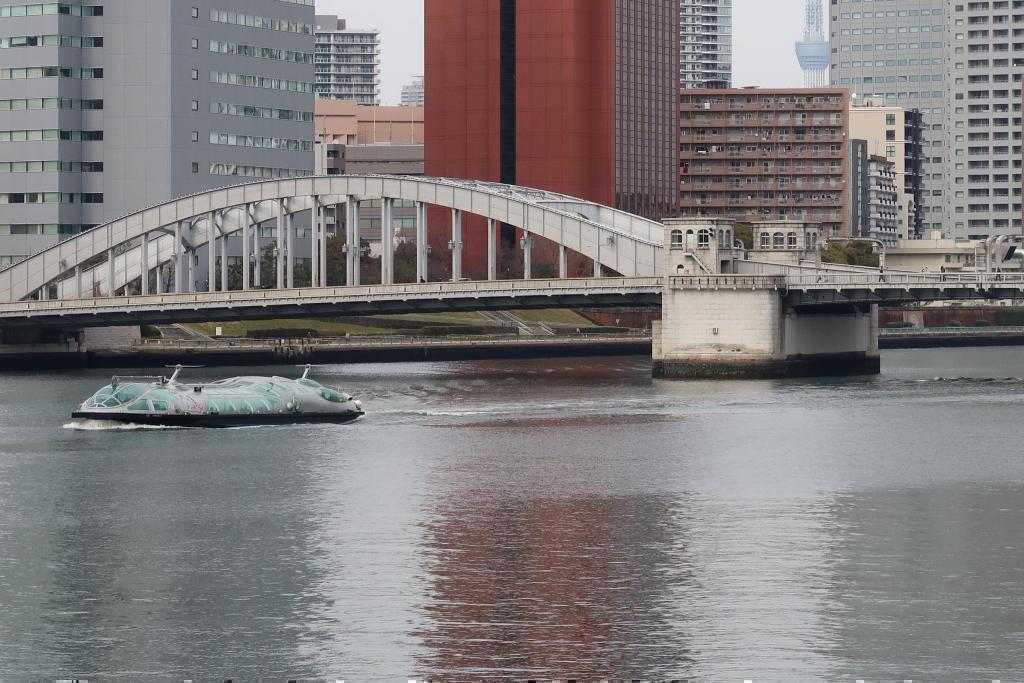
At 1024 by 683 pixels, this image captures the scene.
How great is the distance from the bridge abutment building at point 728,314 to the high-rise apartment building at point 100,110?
229 feet

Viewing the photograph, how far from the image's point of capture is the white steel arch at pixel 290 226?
130500 millimetres

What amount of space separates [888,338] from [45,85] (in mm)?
84633

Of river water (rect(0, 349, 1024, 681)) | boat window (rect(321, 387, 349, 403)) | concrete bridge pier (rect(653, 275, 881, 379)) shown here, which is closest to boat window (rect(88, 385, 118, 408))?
river water (rect(0, 349, 1024, 681))

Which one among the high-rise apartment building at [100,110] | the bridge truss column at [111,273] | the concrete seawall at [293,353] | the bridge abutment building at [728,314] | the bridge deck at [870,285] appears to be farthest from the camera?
the high-rise apartment building at [100,110]

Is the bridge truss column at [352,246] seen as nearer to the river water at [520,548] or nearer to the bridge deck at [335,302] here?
the bridge deck at [335,302]

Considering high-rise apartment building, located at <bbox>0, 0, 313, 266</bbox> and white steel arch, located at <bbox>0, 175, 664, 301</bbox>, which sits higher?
high-rise apartment building, located at <bbox>0, 0, 313, 266</bbox>

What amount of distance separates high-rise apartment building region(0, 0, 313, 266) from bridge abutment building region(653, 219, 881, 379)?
6995 centimetres

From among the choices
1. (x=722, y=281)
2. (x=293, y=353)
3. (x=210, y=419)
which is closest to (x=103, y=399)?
(x=210, y=419)

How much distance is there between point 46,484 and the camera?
2569 inches

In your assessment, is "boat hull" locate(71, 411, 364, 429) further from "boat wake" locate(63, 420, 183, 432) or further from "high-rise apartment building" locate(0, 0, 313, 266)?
"high-rise apartment building" locate(0, 0, 313, 266)

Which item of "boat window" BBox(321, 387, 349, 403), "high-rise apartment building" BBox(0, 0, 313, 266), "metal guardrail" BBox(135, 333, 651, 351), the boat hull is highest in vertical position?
"high-rise apartment building" BBox(0, 0, 313, 266)

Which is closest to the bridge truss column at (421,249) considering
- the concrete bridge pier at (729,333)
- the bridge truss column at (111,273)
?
the concrete bridge pier at (729,333)

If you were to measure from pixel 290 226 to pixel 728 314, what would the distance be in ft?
111

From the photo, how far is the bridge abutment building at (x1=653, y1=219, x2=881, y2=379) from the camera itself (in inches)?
4806
